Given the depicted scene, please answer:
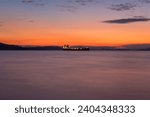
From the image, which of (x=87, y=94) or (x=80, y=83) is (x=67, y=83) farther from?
(x=87, y=94)

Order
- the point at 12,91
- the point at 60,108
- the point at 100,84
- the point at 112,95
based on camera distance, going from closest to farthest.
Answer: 1. the point at 60,108
2. the point at 112,95
3. the point at 12,91
4. the point at 100,84

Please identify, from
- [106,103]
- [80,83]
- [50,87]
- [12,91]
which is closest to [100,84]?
[80,83]

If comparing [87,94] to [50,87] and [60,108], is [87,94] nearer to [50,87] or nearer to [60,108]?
[50,87]

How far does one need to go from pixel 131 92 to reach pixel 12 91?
4971mm

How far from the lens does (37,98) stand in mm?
11711

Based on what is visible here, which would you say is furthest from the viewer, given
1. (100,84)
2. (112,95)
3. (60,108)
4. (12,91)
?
(100,84)

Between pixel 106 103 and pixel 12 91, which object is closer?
pixel 106 103

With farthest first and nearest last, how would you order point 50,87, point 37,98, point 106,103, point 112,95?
point 50,87 < point 112,95 < point 37,98 < point 106,103

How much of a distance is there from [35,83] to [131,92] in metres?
5.11

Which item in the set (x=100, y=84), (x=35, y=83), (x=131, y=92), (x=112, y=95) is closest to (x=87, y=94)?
(x=112, y=95)

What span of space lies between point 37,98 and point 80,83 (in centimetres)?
448

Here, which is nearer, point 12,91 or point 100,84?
point 12,91

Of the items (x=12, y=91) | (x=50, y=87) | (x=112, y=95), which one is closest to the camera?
(x=112, y=95)

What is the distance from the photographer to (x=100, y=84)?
15.5m
